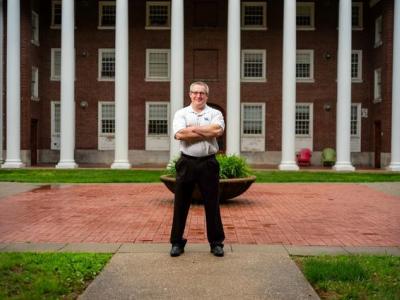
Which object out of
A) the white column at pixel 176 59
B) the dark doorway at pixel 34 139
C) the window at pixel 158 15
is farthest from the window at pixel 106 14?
the white column at pixel 176 59

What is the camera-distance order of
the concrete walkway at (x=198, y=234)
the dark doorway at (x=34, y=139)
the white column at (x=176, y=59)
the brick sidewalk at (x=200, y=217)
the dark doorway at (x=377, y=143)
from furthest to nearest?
the dark doorway at (x=34, y=139)
the dark doorway at (x=377, y=143)
the white column at (x=176, y=59)
the brick sidewalk at (x=200, y=217)
the concrete walkway at (x=198, y=234)

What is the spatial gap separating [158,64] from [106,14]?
173 inches

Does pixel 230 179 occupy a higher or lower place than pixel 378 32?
lower

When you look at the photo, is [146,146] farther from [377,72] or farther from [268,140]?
[377,72]

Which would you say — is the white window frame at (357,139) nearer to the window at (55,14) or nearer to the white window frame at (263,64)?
the white window frame at (263,64)

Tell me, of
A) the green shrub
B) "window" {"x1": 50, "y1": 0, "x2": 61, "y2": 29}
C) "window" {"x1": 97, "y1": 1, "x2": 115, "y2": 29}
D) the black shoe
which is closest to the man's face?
the black shoe

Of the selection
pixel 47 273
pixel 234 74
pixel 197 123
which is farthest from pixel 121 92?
pixel 47 273

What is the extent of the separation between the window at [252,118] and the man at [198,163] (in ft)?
92.9

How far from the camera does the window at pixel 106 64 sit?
3534 cm

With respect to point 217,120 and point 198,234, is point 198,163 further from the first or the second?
point 198,234

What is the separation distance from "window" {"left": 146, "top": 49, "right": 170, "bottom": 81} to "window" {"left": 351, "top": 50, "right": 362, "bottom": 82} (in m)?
11.2

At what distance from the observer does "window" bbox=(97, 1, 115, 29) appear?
116 ft

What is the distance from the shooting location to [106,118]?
35.3m

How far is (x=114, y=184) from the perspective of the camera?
19.6 metres
